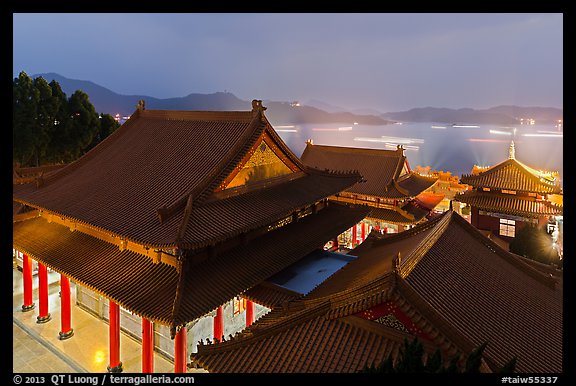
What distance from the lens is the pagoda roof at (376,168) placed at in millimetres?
30419

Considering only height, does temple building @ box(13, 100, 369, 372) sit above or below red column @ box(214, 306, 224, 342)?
above

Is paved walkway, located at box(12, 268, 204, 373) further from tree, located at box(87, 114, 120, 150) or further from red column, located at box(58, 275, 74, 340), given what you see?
tree, located at box(87, 114, 120, 150)

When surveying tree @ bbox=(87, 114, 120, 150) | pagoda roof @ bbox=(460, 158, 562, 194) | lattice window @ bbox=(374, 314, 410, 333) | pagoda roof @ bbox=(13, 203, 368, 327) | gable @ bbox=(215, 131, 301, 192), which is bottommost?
pagoda roof @ bbox=(13, 203, 368, 327)

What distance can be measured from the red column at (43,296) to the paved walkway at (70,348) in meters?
0.26

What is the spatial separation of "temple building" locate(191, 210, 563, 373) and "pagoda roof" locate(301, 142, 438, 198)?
18291 millimetres

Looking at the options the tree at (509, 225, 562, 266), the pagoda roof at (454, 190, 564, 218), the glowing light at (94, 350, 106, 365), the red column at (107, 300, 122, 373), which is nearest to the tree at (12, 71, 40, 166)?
the glowing light at (94, 350, 106, 365)

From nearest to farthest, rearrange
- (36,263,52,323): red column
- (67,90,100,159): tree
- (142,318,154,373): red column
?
(142,318,154,373): red column
(36,263,52,323): red column
(67,90,100,159): tree

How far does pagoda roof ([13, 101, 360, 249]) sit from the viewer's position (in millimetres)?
12102

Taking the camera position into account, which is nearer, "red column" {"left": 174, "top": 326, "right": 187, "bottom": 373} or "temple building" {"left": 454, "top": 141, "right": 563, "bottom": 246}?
"red column" {"left": 174, "top": 326, "right": 187, "bottom": 373}

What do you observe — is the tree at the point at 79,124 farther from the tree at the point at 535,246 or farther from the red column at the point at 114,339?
the tree at the point at 535,246

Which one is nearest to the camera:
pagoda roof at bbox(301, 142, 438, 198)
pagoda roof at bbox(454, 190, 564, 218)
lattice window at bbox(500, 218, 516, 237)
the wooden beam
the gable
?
the wooden beam

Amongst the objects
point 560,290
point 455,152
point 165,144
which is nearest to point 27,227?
point 165,144

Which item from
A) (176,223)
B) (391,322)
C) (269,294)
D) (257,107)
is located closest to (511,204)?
(257,107)

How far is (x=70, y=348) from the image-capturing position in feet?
52.3
